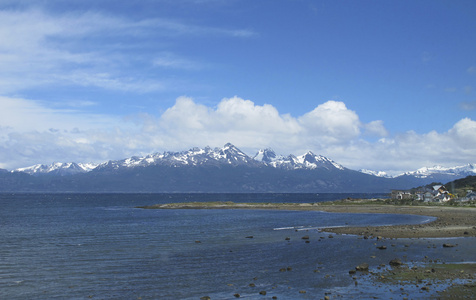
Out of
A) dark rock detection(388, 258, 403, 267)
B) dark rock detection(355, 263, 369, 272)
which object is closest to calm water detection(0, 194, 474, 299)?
dark rock detection(355, 263, 369, 272)

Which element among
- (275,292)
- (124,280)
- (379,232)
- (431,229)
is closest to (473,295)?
(275,292)

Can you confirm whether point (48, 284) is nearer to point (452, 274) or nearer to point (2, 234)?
point (452, 274)

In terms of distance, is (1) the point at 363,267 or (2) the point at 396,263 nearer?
(1) the point at 363,267

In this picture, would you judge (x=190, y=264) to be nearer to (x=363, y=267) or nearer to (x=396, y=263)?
(x=363, y=267)

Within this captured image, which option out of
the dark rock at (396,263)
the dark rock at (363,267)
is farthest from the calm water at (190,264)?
the dark rock at (396,263)

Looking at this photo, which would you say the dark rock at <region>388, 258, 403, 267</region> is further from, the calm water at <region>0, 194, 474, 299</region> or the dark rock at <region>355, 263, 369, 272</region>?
the dark rock at <region>355, 263, 369, 272</region>

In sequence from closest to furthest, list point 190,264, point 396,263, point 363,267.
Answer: point 363,267 → point 396,263 → point 190,264

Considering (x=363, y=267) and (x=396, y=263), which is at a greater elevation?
(x=396, y=263)

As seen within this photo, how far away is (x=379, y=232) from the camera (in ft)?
215

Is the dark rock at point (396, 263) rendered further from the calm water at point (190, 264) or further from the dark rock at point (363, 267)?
the dark rock at point (363, 267)

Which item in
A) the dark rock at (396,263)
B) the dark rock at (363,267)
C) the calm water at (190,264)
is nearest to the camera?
the calm water at (190,264)

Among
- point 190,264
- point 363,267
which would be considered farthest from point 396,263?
point 190,264

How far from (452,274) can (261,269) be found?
54.0 feet

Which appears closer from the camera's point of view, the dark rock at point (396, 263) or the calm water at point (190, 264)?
the calm water at point (190, 264)
